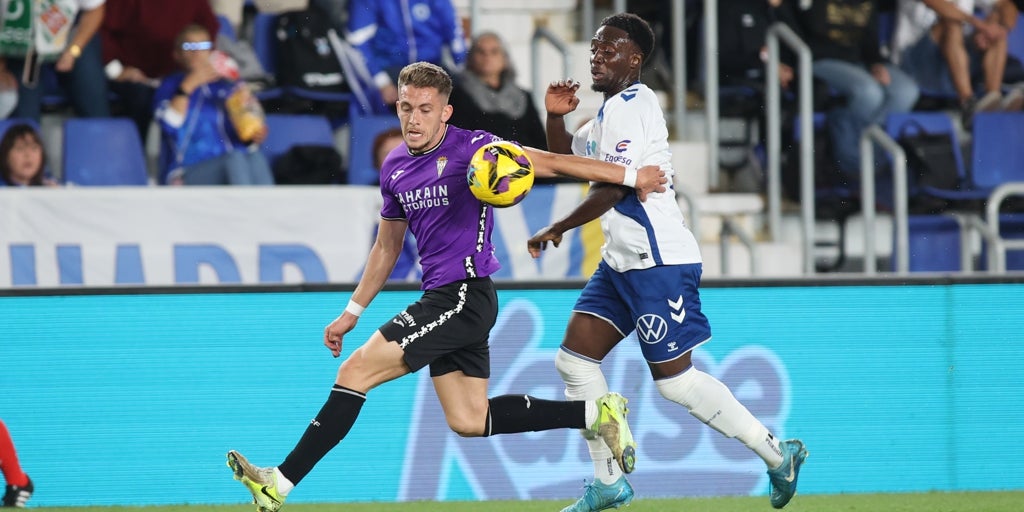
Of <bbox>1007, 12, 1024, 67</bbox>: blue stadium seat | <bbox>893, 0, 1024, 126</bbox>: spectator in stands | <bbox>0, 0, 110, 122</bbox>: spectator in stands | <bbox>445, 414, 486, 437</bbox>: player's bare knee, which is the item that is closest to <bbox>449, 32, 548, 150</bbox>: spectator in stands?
<bbox>0, 0, 110, 122</bbox>: spectator in stands

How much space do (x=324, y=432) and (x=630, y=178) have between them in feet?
5.04

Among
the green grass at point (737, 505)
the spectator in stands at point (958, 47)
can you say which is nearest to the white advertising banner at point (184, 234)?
the green grass at point (737, 505)

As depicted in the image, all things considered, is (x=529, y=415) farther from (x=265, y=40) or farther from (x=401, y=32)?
(x=265, y=40)

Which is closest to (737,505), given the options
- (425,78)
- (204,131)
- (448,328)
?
(448,328)

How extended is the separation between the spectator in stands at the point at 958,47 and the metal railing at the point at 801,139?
1.70 metres

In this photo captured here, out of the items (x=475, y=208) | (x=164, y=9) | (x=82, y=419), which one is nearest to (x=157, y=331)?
(x=82, y=419)

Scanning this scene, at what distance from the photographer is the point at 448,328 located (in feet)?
18.7

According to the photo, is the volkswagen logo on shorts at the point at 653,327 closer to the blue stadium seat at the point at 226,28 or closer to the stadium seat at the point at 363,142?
the stadium seat at the point at 363,142

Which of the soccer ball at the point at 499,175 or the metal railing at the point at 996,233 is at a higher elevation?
the soccer ball at the point at 499,175

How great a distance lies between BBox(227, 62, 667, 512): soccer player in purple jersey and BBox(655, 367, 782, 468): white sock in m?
0.30

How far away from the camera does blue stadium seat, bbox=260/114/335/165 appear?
10078 millimetres

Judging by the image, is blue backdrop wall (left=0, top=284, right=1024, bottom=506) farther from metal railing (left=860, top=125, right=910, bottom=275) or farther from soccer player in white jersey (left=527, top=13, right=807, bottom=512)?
metal railing (left=860, top=125, right=910, bottom=275)

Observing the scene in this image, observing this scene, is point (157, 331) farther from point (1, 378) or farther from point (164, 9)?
point (164, 9)

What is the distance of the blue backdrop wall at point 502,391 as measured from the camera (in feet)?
23.3
